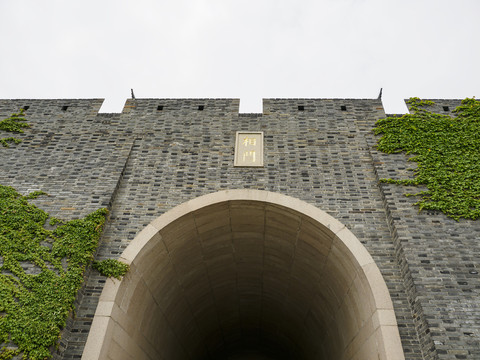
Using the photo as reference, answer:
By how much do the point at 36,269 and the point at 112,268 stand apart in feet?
3.66

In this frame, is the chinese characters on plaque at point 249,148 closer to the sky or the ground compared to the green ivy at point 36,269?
closer to the sky

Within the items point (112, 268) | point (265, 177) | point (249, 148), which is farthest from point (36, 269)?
point (249, 148)

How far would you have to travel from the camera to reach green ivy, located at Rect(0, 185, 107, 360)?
5.61m

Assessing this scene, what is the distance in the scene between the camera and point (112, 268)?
6.52 metres

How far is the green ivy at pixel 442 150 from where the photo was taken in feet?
22.8

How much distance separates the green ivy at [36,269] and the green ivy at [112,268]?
0.18 metres

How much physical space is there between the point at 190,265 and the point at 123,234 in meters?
2.03

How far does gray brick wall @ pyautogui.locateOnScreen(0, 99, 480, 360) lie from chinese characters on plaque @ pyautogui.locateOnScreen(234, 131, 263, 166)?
6.2 inches

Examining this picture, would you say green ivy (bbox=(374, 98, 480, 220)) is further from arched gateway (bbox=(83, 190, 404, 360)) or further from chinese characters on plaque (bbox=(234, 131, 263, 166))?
chinese characters on plaque (bbox=(234, 131, 263, 166))

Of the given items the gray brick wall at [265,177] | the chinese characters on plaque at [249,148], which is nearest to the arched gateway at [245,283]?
the gray brick wall at [265,177]

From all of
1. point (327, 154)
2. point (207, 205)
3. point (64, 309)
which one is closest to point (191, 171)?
point (207, 205)

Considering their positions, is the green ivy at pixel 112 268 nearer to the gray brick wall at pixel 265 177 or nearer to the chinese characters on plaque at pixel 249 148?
the gray brick wall at pixel 265 177

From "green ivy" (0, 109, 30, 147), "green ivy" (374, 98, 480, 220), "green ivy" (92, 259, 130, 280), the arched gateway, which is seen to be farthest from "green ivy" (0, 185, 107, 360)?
"green ivy" (374, 98, 480, 220)

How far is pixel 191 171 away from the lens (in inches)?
310
